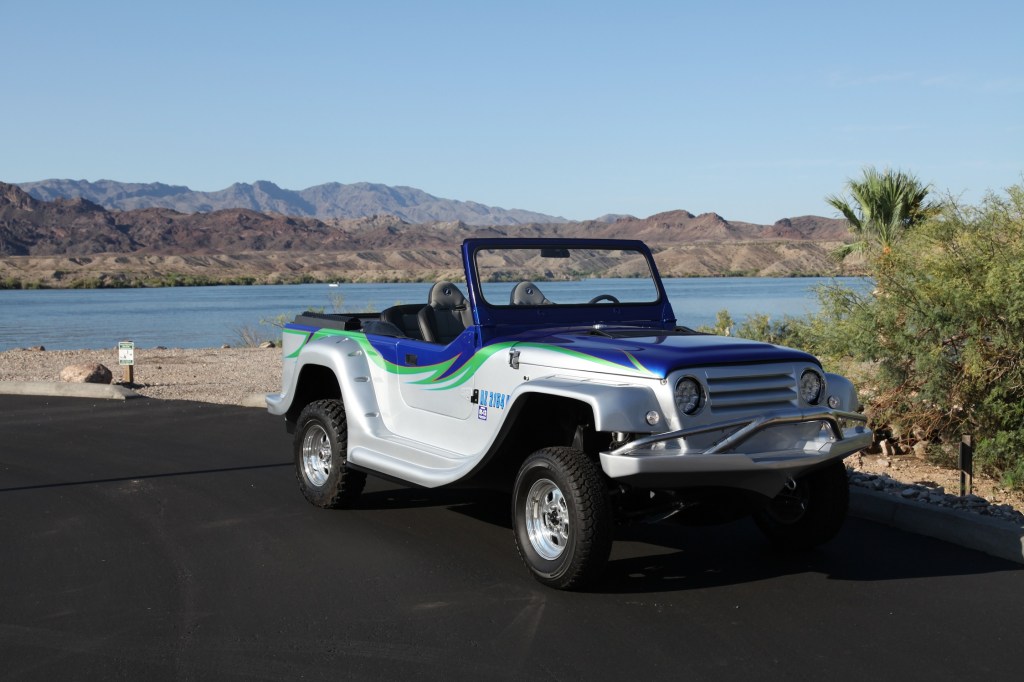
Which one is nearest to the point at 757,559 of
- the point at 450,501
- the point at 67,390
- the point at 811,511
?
the point at 811,511

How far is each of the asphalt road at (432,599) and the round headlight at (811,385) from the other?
39.8 inches

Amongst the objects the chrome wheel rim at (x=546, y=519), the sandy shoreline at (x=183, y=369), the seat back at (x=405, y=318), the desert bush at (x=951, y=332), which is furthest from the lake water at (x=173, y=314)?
the chrome wheel rim at (x=546, y=519)

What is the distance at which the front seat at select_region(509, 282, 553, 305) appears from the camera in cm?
746

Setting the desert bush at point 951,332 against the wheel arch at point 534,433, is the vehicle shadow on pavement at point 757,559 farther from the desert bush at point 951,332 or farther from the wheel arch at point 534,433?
the desert bush at point 951,332

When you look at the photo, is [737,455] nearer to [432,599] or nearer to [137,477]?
[432,599]

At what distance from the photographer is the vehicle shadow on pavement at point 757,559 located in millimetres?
6164

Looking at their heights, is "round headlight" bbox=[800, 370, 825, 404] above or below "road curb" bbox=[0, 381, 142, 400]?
above

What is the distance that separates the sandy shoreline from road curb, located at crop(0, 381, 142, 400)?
729 mm

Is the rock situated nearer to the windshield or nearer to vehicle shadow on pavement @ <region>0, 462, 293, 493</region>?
vehicle shadow on pavement @ <region>0, 462, 293, 493</region>

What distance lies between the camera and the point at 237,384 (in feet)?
56.6

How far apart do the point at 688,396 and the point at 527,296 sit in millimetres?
2031

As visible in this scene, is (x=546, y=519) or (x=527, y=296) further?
(x=527, y=296)

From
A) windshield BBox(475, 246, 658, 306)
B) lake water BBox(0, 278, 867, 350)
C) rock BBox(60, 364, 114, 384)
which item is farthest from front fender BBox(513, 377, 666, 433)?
rock BBox(60, 364, 114, 384)

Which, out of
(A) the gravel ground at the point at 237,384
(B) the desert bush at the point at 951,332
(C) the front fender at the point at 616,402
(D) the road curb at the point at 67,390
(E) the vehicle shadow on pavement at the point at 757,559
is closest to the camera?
(C) the front fender at the point at 616,402
